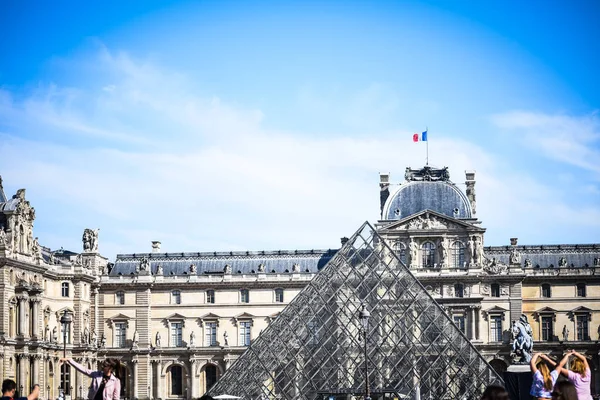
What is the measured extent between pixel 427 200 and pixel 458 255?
402 cm

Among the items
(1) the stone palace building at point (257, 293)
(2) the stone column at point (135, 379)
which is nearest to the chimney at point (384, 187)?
(1) the stone palace building at point (257, 293)

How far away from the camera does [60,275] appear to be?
72062 mm

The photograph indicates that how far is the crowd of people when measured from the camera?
12.8 meters

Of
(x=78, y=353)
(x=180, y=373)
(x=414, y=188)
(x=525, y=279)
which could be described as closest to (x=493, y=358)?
(x=525, y=279)

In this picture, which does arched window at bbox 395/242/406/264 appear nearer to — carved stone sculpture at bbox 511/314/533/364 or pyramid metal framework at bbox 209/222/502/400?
pyramid metal framework at bbox 209/222/502/400

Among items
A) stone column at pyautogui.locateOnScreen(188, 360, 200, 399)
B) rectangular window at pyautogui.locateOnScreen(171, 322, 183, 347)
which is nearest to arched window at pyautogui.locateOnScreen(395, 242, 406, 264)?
stone column at pyautogui.locateOnScreen(188, 360, 200, 399)

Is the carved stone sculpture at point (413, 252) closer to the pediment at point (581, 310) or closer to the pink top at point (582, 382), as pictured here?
the pediment at point (581, 310)

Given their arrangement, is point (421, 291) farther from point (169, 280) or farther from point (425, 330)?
point (169, 280)

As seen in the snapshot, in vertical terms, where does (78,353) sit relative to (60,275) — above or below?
below

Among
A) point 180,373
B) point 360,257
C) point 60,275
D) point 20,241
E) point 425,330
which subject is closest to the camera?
point 425,330

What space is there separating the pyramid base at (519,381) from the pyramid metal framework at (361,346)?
15.4 m

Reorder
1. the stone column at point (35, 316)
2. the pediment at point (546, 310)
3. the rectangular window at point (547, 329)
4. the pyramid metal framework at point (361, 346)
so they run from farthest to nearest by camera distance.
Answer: the pediment at point (546, 310), the rectangular window at point (547, 329), the stone column at point (35, 316), the pyramid metal framework at point (361, 346)

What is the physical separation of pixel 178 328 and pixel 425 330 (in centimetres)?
3577

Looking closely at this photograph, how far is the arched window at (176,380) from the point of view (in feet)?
255
